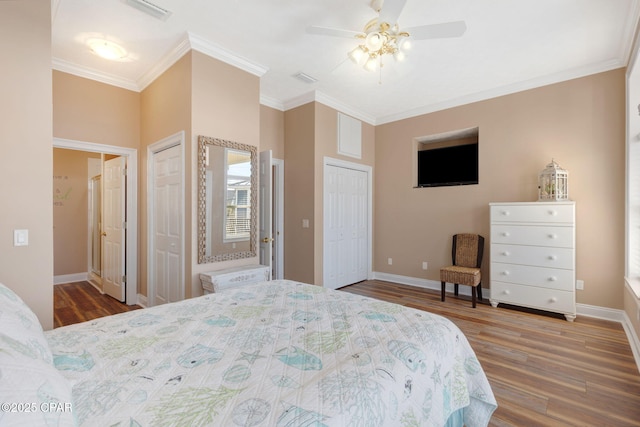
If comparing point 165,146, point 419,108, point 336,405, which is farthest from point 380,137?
point 336,405

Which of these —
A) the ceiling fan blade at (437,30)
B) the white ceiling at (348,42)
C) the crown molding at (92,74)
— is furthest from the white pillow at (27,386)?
the crown molding at (92,74)

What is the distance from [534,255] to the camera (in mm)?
3414

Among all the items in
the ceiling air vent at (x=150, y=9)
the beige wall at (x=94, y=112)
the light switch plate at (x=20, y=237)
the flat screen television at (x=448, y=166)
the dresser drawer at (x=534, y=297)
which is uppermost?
the ceiling air vent at (x=150, y=9)

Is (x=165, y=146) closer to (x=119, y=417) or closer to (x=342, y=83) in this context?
(x=342, y=83)

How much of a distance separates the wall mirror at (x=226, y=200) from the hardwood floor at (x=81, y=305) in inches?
61.9

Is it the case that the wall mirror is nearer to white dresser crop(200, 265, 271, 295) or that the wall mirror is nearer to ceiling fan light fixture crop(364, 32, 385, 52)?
white dresser crop(200, 265, 271, 295)

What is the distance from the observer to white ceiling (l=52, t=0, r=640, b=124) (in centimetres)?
239

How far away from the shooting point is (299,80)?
3.74 metres

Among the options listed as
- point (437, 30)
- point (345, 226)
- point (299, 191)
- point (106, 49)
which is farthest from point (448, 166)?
point (106, 49)

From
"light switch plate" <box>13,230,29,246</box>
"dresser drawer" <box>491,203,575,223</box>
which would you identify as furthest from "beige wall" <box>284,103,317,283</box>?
"light switch plate" <box>13,230,29,246</box>

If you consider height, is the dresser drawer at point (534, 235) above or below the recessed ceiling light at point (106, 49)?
below

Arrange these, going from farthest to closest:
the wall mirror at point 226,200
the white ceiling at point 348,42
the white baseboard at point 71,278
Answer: the white baseboard at point 71,278 < the wall mirror at point 226,200 < the white ceiling at point 348,42

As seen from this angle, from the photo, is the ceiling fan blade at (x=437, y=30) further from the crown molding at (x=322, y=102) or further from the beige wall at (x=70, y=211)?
the beige wall at (x=70, y=211)

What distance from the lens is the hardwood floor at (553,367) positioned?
5.87 ft
